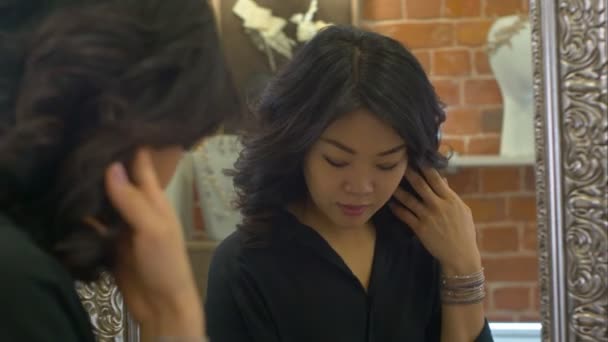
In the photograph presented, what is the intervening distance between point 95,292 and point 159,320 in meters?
0.28

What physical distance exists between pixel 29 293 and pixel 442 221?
41 centimetres

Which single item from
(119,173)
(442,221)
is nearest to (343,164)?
(442,221)

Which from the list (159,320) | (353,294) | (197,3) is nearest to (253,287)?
(353,294)

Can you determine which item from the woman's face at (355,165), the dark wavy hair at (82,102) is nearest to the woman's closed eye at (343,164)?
the woman's face at (355,165)

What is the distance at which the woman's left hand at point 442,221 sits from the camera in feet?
2.33

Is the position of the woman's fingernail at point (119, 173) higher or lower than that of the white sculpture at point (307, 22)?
lower

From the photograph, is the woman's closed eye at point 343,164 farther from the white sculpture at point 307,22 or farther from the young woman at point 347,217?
the white sculpture at point 307,22

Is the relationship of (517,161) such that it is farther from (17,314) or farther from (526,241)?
(17,314)

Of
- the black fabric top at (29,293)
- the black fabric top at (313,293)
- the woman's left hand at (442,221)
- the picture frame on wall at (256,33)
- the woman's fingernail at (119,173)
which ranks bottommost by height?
the black fabric top at (313,293)

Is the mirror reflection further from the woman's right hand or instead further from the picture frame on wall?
the woman's right hand

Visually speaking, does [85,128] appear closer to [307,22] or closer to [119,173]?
[119,173]

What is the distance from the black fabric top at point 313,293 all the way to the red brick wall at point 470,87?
0.07m

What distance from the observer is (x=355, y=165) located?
66 cm

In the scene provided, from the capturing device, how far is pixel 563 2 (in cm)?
65
